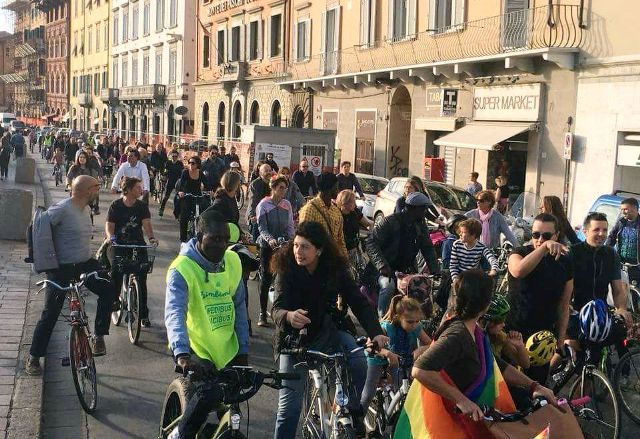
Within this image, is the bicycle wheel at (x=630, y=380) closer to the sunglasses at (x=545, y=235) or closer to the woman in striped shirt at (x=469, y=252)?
the sunglasses at (x=545, y=235)

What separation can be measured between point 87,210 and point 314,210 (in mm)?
2579

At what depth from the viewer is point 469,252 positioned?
7.60 m

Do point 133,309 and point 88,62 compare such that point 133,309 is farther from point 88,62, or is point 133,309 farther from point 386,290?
point 88,62

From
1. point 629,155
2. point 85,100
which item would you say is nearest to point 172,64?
point 85,100

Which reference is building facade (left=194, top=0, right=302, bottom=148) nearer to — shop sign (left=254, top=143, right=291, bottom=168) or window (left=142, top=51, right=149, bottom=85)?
shop sign (left=254, top=143, right=291, bottom=168)

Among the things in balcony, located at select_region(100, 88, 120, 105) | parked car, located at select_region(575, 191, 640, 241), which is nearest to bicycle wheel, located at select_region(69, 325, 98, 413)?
parked car, located at select_region(575, 191, 640, 241)

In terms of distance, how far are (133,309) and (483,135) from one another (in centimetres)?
1421

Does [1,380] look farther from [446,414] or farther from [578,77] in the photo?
[578,77]

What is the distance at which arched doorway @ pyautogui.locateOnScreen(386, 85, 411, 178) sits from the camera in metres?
27.2

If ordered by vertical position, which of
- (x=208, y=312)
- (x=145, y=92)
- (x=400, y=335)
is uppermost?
(x=145, y=92)

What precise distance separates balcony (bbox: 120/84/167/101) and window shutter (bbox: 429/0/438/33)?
30.9 m

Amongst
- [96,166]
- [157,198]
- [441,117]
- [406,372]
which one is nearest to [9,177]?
[157,198]

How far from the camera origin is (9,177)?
3075cm

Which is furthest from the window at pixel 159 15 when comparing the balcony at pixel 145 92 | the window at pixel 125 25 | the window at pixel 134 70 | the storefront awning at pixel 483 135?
the storefront awning at pixel 483 135
